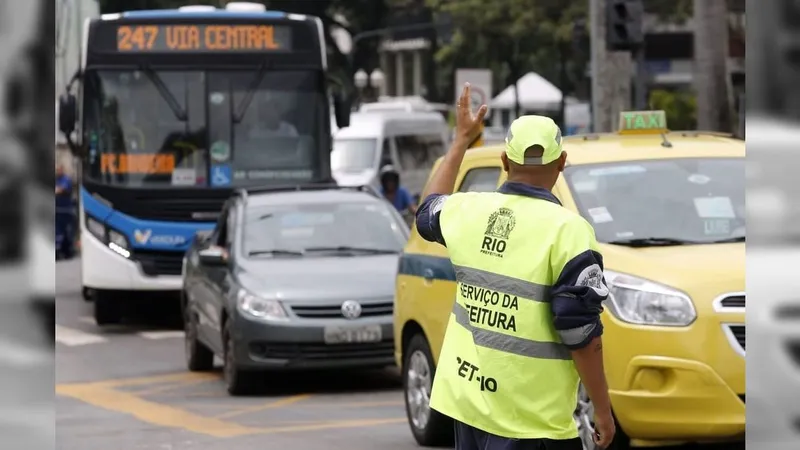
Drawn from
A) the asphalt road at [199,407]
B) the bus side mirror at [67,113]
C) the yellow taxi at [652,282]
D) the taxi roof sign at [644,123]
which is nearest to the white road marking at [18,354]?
the yellow taxi at [652,282]

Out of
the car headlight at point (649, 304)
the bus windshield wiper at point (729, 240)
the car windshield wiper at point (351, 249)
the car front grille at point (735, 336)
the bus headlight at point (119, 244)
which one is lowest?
the bus headlight at point (119, 244)

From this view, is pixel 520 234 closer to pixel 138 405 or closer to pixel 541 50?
pixel 138 405

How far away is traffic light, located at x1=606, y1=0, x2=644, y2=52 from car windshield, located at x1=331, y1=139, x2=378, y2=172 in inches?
448

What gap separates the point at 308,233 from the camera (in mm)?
12656

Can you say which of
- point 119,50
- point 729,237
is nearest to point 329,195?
point 119,50

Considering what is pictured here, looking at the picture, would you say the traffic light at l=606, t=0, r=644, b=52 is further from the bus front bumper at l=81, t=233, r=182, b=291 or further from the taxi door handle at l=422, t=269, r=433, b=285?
the taxi door handle at l=422, t=269, r=433, b=285

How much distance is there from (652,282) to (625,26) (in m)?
12.5

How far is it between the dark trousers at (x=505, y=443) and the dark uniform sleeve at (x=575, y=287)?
0.87 feet

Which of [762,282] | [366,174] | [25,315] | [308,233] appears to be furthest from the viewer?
[366,174]

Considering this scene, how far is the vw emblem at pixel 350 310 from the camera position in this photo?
1128 cm

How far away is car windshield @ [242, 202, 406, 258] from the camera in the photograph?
40.9ft

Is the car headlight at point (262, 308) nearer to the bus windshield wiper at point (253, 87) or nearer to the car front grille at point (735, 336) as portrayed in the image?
the car front grille at point (735, 336)

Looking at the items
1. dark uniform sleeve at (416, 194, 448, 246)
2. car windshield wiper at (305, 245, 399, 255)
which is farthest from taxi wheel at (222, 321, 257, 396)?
dark uniform sleeve at (416, 194, 448, 246)

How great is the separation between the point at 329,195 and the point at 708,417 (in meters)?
6.89
